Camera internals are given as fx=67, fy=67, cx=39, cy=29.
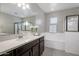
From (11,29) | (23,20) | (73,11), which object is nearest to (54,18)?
(73,11)

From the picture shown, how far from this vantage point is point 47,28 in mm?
4387

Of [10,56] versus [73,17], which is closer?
[10,56]

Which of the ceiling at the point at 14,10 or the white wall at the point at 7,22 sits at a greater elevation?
the ceiling at the point at 14,10

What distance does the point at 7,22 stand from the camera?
177cm

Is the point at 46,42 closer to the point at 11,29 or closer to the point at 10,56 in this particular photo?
the point at 11,29

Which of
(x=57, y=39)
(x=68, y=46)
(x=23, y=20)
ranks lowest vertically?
(x=68, y=46)

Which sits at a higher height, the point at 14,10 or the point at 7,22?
the point at 14,10

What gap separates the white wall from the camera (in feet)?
5.35

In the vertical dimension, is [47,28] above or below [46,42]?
above

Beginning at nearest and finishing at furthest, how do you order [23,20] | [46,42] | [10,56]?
[10,56], [23,20], [46,42]

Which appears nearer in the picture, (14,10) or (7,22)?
(7,22)

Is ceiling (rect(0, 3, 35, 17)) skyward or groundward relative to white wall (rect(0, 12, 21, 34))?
skyward

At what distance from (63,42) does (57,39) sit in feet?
1.30

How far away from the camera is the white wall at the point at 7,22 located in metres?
1.63
